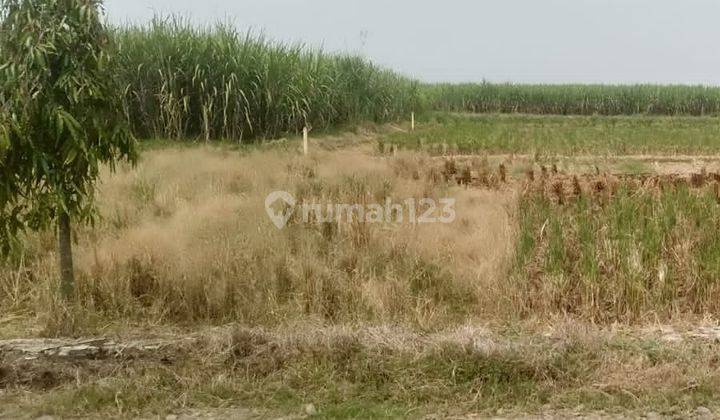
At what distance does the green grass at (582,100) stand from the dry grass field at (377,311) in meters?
27.9

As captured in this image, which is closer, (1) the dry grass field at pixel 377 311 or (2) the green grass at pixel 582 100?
(1) the dry grass field at pixel 377 311

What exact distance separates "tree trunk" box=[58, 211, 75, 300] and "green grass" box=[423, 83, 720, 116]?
29.8 meters

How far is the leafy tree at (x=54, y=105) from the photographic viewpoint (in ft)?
11.4

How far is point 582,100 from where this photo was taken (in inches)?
1345

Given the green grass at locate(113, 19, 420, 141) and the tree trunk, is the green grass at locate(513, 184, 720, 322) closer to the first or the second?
the tree trunk

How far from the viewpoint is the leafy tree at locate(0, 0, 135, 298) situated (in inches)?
136

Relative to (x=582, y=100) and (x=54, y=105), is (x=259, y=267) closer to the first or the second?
(x=54, y=105)

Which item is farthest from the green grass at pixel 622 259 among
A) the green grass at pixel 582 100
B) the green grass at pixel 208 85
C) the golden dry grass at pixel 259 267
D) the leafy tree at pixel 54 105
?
the green grass at pixel 582 100

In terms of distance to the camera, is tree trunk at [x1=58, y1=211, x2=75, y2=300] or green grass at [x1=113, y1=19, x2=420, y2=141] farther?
green grass at [x1=113, y1=19, x2=420, y2=141]

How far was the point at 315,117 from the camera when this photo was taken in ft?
50.1

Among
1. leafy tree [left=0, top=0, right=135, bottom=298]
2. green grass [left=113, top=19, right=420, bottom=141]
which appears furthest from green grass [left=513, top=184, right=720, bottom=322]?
green grass [left=113, top=19, right=420, bottom=141]

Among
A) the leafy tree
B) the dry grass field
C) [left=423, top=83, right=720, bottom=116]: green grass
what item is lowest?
the dry grass field

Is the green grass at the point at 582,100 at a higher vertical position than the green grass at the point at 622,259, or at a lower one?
higher

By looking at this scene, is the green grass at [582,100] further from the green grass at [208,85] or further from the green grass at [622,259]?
the green grass at [622,259]
